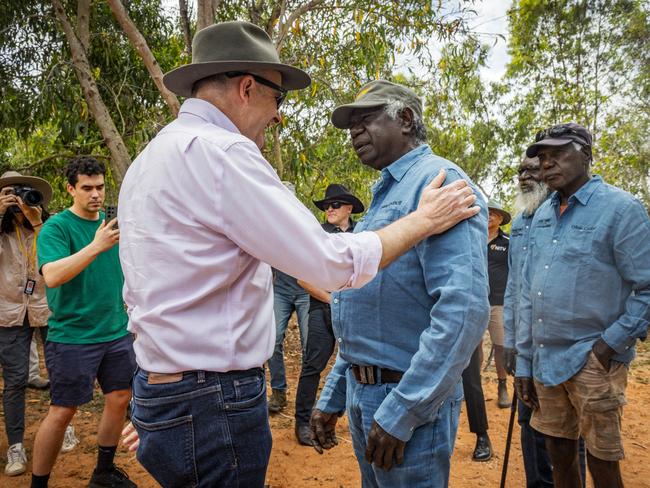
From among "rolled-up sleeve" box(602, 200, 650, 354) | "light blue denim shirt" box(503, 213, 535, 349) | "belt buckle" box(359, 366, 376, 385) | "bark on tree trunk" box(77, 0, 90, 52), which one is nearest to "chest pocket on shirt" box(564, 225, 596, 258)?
"rolled-up sleeve" box(602, 200, 650, 354)

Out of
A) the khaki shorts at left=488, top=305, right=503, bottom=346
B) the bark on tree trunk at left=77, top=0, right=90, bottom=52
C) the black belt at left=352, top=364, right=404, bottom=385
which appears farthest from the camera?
the bark on tree trunk at left=77, top=0, right=90, bottom=52

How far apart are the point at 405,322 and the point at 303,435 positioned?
3.24 metres

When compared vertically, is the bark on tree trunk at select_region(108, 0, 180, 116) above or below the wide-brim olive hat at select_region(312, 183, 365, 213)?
above

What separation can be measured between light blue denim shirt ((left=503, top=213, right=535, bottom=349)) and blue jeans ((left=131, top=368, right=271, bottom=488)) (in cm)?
243

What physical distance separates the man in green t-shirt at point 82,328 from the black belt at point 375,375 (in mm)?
2006

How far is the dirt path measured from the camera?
3.89m

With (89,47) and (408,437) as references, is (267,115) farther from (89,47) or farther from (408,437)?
(89,47)

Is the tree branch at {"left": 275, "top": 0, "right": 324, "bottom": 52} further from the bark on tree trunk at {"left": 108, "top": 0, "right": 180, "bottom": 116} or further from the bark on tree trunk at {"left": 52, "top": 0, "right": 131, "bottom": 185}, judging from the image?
the bark on tree trunk at {"left": 52, "top": 0, "right": 131, "bottom": 185}

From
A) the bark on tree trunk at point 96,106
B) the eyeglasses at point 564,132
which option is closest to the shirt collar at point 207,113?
the eyeglasses at point 564,132

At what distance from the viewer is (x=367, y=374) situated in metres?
1.89

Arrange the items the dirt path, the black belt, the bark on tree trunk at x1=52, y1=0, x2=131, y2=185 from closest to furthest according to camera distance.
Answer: the black belt < the dirt path < the bark on tree trunk at x1=52, y1=0, x2=131, y2=185

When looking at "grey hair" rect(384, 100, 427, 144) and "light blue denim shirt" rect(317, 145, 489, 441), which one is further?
"grey hair" rect(384, 100, 427, 144)

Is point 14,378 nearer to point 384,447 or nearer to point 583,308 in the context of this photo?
point 384,447

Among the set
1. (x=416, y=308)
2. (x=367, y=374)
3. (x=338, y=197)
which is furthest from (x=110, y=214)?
(x=338, y=197)
